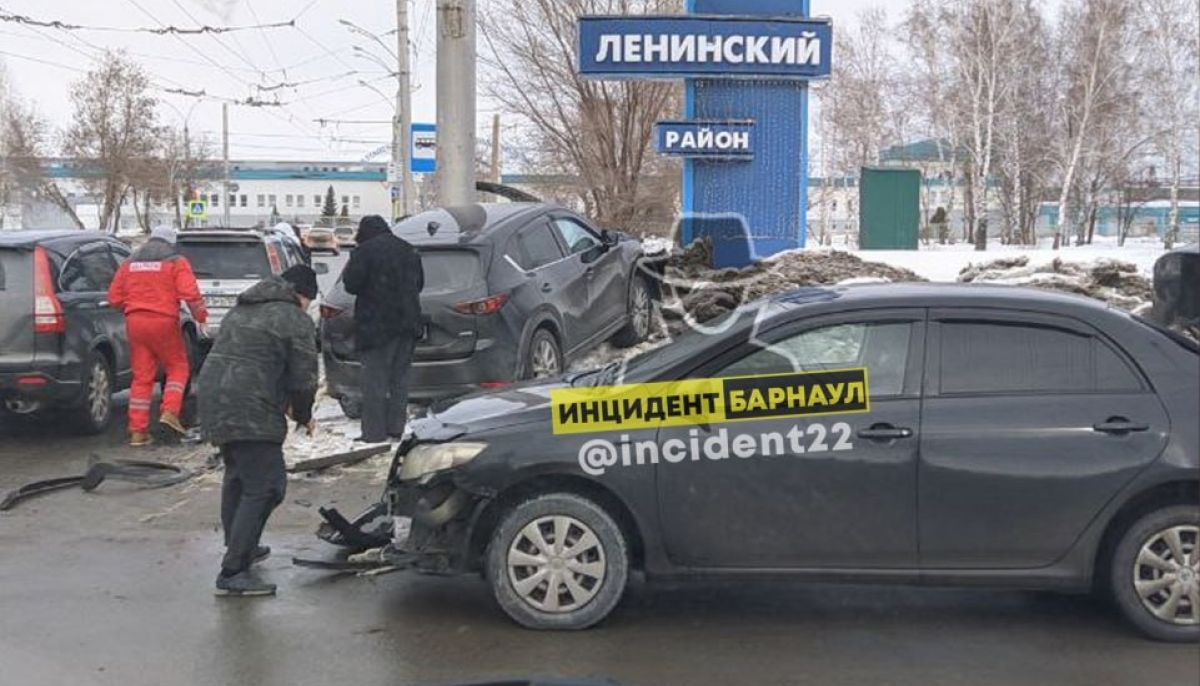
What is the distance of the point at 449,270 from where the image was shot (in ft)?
31.9

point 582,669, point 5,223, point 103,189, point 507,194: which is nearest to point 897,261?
point 507,194

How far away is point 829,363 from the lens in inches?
216

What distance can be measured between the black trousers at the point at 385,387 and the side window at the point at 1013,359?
15.8 ft

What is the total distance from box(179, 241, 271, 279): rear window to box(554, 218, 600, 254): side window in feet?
11.3

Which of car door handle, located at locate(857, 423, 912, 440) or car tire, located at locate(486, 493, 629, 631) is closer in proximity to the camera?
car door handle, located at locate(857, 423, 912, 440)

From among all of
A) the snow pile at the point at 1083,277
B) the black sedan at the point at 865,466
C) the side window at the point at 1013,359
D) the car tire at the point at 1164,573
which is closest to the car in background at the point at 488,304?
the black sedan at the point at 865,466

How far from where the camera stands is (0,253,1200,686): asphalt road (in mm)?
4988

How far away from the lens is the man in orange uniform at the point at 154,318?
969 centimetres

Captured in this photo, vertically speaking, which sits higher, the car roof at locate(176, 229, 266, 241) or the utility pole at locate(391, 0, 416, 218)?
the utility pole at locate(391, 0, 416, 218)

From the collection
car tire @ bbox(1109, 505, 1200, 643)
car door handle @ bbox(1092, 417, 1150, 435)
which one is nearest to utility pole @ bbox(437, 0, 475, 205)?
car door handle @ bbox(1092, 417, 1150, 435)

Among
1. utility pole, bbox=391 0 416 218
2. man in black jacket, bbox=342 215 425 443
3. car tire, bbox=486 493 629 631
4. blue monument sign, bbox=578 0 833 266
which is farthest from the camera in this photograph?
utility pole, bbox=391 0 416 218

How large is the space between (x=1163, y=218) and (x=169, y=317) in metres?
45.2

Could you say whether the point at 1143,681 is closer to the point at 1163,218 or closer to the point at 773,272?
the point at 773,272

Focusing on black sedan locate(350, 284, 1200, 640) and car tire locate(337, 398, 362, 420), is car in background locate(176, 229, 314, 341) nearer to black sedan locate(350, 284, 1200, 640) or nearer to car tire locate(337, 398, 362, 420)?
car tire locate(337, 398, 362, 420)
